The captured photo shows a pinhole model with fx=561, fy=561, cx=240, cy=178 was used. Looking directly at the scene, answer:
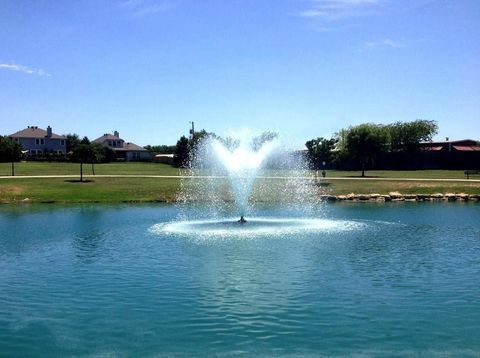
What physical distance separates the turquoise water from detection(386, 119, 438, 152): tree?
298 ft

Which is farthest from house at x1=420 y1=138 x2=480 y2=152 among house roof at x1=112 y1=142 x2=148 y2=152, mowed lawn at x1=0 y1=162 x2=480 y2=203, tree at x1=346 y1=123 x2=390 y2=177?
house roof at x1=112 y1=142 x2=148 y2=152

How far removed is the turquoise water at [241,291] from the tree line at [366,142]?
4827 centimetres

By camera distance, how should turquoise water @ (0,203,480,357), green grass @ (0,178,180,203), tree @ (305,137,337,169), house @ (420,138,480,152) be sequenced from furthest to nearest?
1. tree @ (305,137,337,169)
2. house @ (420,138,480,152)
3. green grass @ (0,178,180,203)
4. turquoise water @ (0,203,480,357)

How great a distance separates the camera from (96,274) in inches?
854

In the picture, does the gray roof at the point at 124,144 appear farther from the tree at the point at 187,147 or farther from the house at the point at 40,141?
the tree at the point at 187,147

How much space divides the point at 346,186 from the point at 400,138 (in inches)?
2614

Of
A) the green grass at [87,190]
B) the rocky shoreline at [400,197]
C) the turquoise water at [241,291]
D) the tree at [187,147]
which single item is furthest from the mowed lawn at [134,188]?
the tree at [187,147]

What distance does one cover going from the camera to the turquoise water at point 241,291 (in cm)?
1414

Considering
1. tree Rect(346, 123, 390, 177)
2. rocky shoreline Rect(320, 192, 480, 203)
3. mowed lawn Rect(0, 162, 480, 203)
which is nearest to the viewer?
mowed lawn Rect(0, 162, 480, 203)

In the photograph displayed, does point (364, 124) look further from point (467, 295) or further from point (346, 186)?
point (467, 295)

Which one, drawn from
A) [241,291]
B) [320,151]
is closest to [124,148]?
[320,151]

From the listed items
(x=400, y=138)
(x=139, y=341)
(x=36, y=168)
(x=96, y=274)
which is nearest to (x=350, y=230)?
(x=96, y=274)

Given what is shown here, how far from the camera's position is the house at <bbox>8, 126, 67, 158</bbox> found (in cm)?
13462

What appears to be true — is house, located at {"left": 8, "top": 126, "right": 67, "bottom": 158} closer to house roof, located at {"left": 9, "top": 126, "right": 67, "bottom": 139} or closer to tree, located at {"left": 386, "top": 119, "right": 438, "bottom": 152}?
house roof, located at {"left": 9, "top": 126, "right": 67, "bottom": 139}
